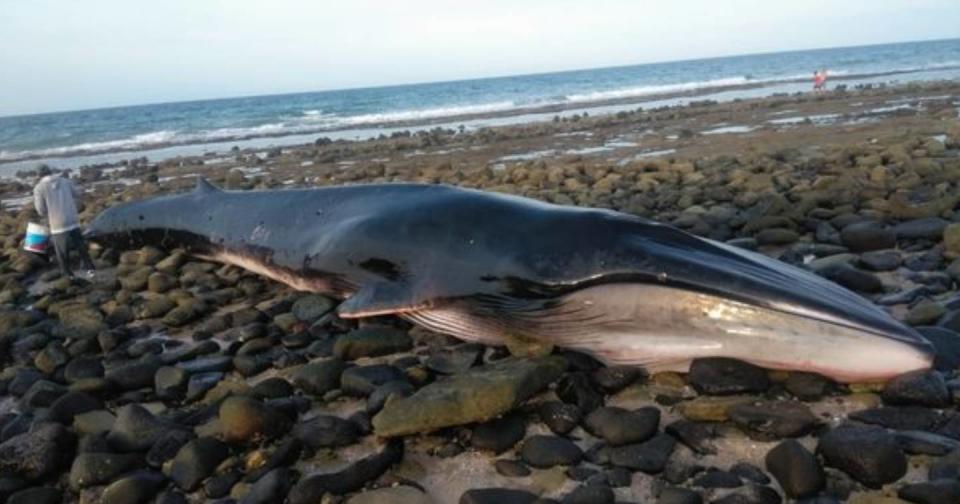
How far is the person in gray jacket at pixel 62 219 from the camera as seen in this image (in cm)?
784

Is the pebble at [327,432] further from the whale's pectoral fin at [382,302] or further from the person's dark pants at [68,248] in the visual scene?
the person's dark pants at [68,248]

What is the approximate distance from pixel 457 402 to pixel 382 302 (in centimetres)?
136

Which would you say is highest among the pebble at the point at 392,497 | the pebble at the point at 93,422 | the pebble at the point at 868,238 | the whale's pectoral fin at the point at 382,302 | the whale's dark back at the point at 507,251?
the whale's dark back at the point at 507,251

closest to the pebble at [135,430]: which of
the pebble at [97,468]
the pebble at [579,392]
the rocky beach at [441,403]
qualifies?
the rocky beach at [441,403]

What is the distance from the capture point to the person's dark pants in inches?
305

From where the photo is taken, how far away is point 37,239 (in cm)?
855

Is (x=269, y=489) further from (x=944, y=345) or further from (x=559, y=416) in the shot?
(x=944, y=345)

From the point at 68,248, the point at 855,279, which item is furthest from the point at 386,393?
the point at 68,248

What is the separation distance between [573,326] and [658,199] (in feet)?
16.1

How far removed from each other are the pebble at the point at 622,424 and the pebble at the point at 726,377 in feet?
1.05

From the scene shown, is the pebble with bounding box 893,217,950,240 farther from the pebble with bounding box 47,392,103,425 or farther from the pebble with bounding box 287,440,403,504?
the pebble with bounding box 47,392,103,425

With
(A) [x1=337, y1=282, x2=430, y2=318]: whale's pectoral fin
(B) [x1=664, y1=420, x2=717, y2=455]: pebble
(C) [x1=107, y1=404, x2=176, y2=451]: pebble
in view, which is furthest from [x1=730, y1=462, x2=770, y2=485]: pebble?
(C) [x1=107, y1=404, x2=176, y2=451]: pebble

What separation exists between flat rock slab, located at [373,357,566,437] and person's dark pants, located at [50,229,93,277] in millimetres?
5560

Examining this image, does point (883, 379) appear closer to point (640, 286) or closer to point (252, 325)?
point (640, 286)
